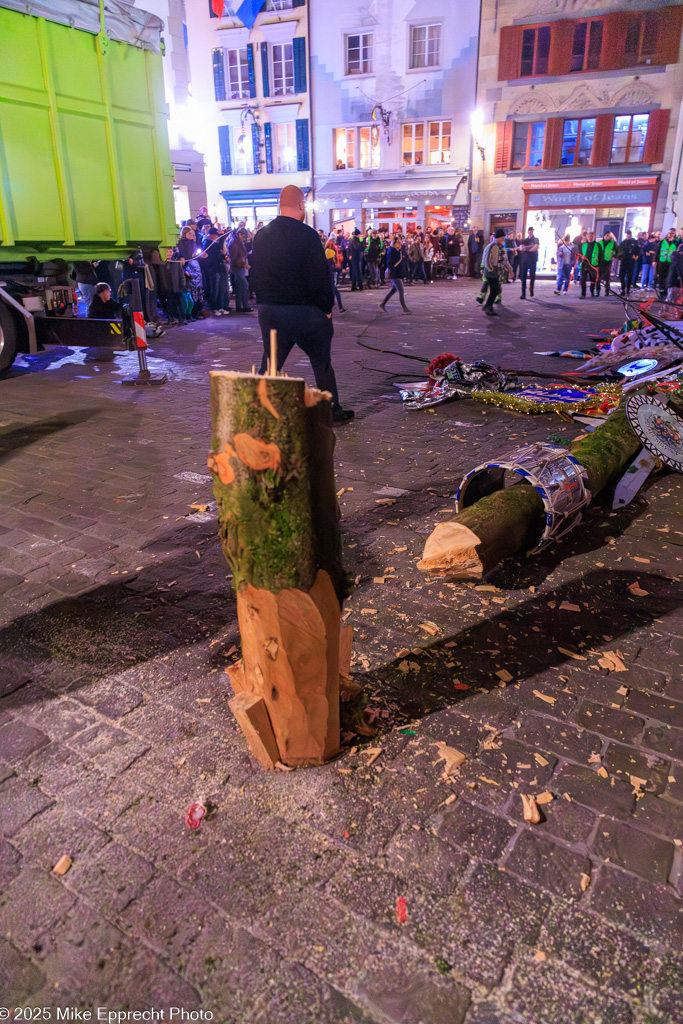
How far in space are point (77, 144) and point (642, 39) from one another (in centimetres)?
2810

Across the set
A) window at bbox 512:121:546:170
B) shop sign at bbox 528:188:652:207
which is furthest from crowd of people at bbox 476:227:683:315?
window at bbox 512:121:546:170

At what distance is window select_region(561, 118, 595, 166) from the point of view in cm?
2895

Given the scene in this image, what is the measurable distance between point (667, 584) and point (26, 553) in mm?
3835

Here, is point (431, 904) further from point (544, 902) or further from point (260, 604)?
point (260, 604)

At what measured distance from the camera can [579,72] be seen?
93.1 ft

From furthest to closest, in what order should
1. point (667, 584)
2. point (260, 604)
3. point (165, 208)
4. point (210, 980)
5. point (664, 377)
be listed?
point (165, 208) → point (664, 377) → point (667, 584) → point (260, 604) → point (210, 980)

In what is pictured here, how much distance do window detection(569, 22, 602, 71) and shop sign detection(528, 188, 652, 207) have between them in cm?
496

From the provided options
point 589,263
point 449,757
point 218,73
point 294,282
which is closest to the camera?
point 449,757

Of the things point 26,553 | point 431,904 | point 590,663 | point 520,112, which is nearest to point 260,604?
point 431,904

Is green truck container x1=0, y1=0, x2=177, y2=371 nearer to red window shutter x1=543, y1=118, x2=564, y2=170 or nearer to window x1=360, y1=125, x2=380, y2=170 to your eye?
red window shutter x1=543, y1=118, x2=564, y2=170

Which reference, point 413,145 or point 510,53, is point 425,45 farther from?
point 413,145

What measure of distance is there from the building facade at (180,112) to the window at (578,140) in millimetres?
17459

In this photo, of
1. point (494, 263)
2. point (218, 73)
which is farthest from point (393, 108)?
point (494, 263)

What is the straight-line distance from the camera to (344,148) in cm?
3262
